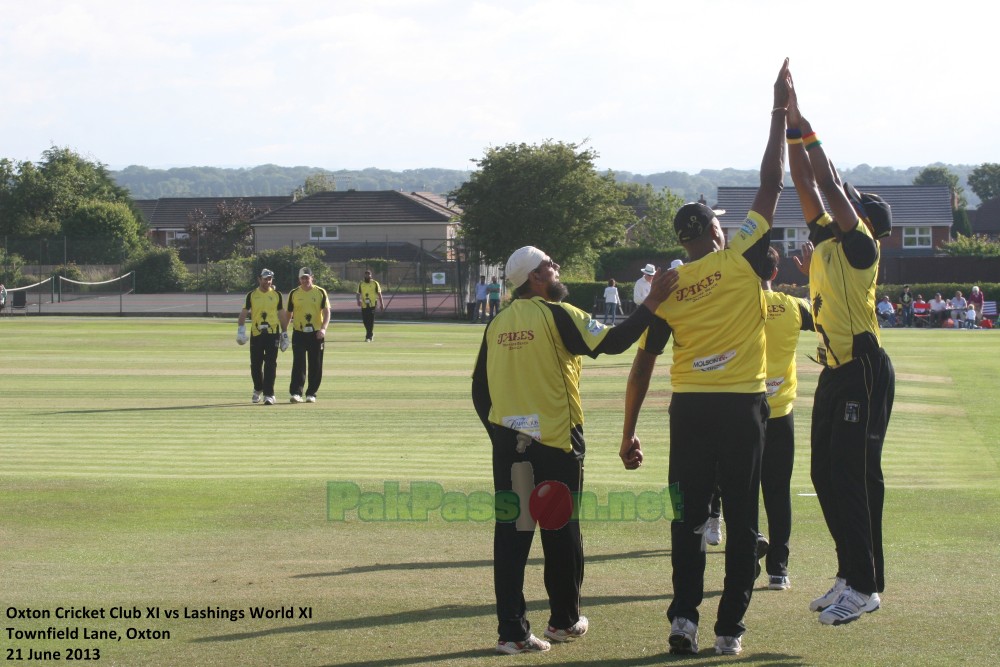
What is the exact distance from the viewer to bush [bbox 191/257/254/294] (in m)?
66.1

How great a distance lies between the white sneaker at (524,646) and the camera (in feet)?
18.8

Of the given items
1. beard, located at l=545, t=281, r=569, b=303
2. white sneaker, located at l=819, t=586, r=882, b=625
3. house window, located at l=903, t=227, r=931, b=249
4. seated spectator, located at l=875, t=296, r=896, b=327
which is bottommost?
seated spectator, located at l=875, t=296, r=896, b=327

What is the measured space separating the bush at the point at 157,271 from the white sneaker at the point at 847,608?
2489 inches

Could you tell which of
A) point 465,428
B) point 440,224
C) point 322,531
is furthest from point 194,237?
point 322,531

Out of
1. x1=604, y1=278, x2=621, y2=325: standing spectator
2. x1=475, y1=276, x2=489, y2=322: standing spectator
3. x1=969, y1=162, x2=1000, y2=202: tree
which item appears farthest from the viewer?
x1=969, y1=162, x2=1000, y2=202: tree

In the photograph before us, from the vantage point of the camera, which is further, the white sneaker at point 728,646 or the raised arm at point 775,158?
the raised arm at point 775,158

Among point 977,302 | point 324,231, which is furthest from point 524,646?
point 324,231

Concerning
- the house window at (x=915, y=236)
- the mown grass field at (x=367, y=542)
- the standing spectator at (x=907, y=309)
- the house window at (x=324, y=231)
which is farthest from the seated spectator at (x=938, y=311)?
the house window at (x=324, y=231)

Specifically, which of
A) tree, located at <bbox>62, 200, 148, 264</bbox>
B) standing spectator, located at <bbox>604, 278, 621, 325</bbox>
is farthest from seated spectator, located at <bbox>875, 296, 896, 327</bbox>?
tree, located at <bbox>62, 200, 148, 264</bbox>

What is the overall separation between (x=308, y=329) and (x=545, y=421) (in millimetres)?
13998

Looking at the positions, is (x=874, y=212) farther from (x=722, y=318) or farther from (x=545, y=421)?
(x=545, y=421)

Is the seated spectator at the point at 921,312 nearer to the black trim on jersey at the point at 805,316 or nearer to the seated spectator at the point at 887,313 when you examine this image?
the seated spectator at the point at 887,313

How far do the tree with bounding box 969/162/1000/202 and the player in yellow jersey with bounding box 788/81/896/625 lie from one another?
174m

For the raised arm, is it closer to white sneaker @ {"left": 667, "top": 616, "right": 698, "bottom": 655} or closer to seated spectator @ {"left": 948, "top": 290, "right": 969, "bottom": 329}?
white sneaker @ {"left": 667, "top": 616, "right": 698, "bottom": 655}
